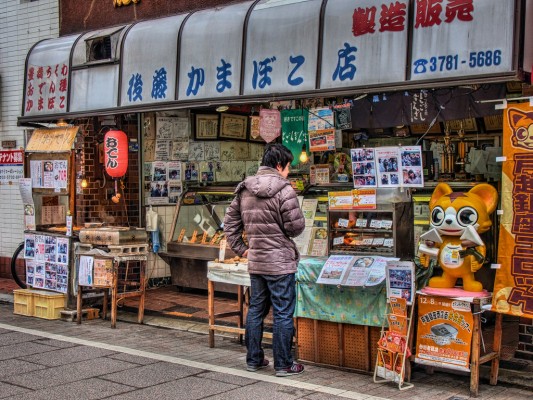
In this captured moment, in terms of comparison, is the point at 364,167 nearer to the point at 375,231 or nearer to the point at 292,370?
the point at 375,231

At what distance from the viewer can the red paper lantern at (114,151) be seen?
1170cm

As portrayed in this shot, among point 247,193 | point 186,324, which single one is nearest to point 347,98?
point 247,193

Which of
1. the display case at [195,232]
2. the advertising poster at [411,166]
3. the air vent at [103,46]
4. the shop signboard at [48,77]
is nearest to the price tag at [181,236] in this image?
the display case at [195,232]

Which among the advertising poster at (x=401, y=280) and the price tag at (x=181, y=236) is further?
the price tag at (x=181, y=236)

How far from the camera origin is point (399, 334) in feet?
24.6

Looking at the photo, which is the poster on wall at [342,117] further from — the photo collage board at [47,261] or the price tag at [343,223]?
the photo collage board at [47,261]

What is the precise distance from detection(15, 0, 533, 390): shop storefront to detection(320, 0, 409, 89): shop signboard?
2cm

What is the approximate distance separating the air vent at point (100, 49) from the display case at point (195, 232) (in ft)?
9.04

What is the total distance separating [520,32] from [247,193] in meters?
3.18

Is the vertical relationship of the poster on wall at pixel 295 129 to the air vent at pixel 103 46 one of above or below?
below

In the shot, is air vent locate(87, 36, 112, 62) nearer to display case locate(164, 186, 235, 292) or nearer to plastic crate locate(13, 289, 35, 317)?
display case locate(164, 186, 235, 292)

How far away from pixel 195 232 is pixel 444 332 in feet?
20.6

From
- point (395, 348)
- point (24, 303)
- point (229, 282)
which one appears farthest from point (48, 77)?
point (395, 348)

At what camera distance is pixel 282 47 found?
912 cm
